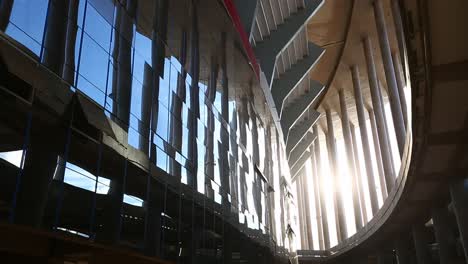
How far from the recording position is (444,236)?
18.7 meters

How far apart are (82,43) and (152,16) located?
3084 millimetres

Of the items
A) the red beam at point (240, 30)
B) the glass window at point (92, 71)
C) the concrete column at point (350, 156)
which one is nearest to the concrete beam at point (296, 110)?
the concrete column at point (350, 156)

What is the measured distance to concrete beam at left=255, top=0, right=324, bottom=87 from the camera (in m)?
22.9

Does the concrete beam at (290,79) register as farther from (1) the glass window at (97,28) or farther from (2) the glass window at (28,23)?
(2) the glass window at (28,23)

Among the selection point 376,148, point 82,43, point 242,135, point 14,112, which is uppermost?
point 376,148

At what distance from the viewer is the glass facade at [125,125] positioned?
6.56 metres

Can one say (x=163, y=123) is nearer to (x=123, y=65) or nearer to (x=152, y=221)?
(x=123, y=65)

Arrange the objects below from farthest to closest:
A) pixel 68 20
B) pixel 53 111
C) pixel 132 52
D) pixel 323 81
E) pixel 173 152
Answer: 1. pixel 323 81
2. pixel 173 152
3. pixel 132 52
4. pixel 68 20
5. pixel 53 111

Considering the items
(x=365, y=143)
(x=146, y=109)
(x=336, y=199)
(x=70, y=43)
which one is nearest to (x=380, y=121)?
(x=365, y=143)

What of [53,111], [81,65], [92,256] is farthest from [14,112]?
[92,256]

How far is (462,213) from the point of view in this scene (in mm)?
15625

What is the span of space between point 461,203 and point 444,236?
3.55m

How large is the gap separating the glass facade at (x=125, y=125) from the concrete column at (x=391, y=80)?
16.4 meters

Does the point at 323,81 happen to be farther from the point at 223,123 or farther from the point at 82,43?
the point at 82,43
